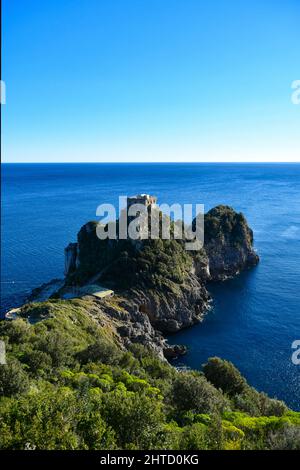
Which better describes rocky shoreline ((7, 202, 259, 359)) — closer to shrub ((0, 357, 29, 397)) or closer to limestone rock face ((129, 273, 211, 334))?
limestone rock face ((129, 273, 211, 334))

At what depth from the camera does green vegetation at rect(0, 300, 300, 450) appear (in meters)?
17.3

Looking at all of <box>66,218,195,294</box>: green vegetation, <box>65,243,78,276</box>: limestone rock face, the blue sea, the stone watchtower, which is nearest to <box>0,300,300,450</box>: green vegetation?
the blue sea

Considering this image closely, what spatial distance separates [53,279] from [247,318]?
1635 inches

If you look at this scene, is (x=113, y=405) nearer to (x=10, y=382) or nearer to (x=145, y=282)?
(x=10, y=382)

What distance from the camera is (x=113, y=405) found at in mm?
19938

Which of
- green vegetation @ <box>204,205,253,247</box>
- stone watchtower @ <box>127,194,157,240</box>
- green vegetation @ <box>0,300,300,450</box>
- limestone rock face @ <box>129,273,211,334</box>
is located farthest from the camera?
green vegetation @ <box>204,205,253,247</box>

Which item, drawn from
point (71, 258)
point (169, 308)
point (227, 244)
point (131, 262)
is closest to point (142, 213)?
point (131, 262)

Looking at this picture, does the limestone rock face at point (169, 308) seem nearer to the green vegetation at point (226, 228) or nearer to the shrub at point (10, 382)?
the green vegetation at point (226, 228)

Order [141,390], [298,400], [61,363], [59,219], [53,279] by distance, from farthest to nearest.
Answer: [59,219] → [53,279] → [298,400] → [61,363] → [141,390]

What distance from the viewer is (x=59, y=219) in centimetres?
14900

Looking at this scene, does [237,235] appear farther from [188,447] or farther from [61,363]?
[188,447]

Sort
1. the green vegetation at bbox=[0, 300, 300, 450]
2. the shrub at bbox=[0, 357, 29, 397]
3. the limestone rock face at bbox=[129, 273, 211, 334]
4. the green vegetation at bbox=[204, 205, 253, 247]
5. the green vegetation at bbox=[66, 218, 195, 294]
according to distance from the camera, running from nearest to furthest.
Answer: the green vegetation at bbox=[0, 300, 300, 450]
the shrub at bbox=[0, 357, 29, 397]
the limestone rock face at bbox=[129, 273, 211, 334]
the green vegetation at bbox=[66, 218, 195, 294]
the green vegetation at bbox=[204, 205, 253, 247]

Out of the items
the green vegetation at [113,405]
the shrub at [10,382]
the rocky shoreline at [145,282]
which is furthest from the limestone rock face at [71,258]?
the shrub at [10,382]

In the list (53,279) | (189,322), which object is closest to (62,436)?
(189,322)
